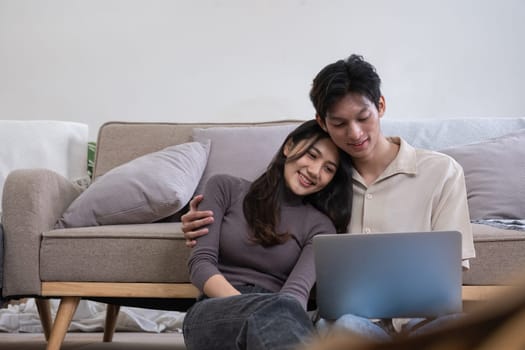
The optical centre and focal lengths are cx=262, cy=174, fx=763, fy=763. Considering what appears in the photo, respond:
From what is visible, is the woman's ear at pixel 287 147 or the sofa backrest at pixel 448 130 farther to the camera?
the sofa backrest at pixel 448 130

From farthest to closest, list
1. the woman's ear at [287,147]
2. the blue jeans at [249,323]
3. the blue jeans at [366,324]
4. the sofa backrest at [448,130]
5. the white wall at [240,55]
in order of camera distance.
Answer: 1. the white wall at [240,55]
2. the sofa backrest at [448,130]
3. the woman's ear at [287,147]
4. the blue jeans at [366,324]
5. the blue jeans at [249,323]

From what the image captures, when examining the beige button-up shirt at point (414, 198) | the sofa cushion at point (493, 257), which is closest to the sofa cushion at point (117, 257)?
the beige button-up shirt at point (414, 198)

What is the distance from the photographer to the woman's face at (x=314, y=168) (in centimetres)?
172

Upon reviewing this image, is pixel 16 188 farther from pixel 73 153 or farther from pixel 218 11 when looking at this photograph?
pixel 218 11

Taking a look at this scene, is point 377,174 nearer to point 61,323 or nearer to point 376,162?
point 376,162

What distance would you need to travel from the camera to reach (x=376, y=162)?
1.75m

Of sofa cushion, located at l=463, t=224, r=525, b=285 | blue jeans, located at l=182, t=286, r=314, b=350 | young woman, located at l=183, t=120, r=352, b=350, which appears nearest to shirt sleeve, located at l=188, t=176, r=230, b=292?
young woman, located at l=183, t=120, r=352, b=350

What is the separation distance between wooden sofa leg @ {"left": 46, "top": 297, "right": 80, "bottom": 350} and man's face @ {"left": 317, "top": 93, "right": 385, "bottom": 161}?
84 centimetres

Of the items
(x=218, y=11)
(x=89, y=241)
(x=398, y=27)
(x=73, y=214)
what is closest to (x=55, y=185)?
(x=73, y=214)

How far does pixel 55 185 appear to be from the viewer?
2.18 meters

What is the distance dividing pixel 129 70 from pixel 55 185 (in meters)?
1.32

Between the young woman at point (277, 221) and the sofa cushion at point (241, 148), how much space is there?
64 centimetres

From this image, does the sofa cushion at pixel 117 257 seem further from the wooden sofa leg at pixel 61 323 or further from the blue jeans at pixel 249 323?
the blue jeans at pixel 249 323

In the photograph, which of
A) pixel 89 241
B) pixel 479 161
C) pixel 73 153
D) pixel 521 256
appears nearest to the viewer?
pixel 521 256
